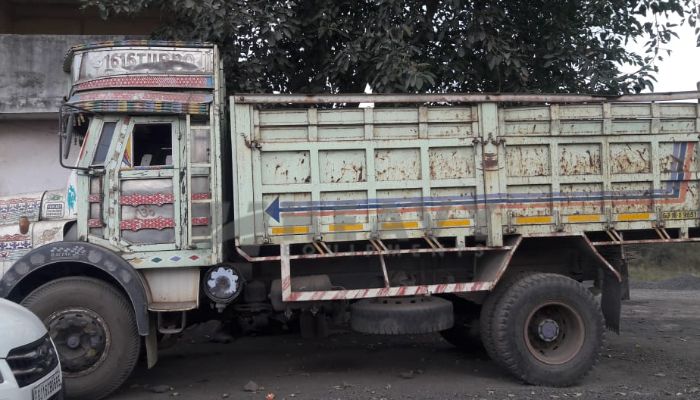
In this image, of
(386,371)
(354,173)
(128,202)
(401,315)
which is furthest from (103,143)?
(386,371)

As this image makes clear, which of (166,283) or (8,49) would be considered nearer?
(166,283)

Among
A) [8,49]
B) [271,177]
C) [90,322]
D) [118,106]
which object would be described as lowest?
[90,322]

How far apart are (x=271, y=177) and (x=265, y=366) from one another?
7.36 feet

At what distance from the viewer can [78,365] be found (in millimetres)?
5055

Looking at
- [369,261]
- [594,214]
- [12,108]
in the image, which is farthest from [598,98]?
[12,108]

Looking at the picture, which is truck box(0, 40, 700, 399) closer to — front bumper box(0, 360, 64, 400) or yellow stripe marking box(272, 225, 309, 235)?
yellow stripe marking box(272, 225, 309, 235)

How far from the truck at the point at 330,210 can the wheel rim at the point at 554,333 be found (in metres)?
0.02

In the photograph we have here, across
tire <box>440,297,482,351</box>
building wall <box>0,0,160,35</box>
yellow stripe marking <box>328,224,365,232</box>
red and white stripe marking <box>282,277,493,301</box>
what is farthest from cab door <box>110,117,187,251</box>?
building wall <box>0,0,160,35</box>

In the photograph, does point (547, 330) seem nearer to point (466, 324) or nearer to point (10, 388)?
point (466, 324)

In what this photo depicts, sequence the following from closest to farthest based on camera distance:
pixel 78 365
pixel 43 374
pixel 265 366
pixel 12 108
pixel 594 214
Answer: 1. pixel 43 374
2. pixel 78 365
3. pixel 594 214
4. pixel 265 366
5. pixel 12 108

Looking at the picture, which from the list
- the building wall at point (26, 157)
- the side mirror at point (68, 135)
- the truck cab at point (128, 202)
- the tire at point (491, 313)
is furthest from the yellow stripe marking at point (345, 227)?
the building wall at point (26, 157)

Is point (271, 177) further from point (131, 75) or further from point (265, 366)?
point (265, 366)

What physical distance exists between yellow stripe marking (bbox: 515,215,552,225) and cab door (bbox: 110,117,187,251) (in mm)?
2976

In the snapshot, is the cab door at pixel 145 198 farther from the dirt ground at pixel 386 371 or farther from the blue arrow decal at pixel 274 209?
the dirt ground at pixel 386 371
